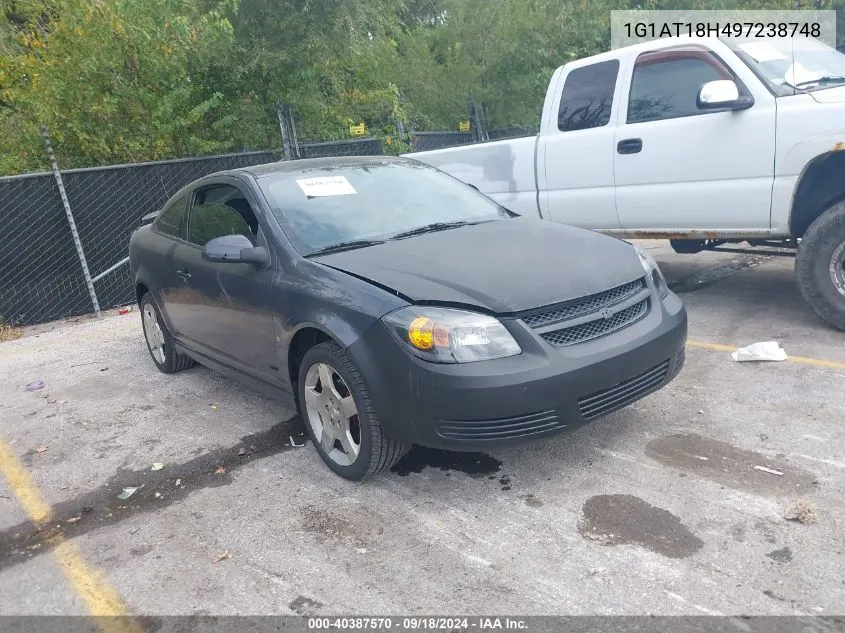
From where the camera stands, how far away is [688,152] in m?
5.52

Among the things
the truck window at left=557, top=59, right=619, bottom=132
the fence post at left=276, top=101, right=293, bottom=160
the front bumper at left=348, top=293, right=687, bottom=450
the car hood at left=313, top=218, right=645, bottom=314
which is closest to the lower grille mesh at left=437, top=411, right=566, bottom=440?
the front bumper at left=348, top=293, right=687, bottom=450

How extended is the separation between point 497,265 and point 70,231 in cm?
670

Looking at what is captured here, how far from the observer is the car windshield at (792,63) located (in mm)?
5230

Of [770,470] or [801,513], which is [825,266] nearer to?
[770,470]

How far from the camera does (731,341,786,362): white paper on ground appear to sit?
15.9 feet

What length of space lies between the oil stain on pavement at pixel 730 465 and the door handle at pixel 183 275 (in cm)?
319

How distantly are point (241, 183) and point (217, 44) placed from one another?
590 centimetres

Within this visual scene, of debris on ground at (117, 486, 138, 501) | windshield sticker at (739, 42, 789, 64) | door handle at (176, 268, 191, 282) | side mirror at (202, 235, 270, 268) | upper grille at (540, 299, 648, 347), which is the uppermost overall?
windshield sticker at (739, 42, 789, 64)

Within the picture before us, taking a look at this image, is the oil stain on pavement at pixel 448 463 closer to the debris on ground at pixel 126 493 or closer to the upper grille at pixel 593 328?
the upper grille at pixel 593 328

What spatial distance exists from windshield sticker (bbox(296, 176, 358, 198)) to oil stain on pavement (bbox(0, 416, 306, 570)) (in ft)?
4.88

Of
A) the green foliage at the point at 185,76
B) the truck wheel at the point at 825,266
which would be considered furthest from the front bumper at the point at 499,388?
the green foliage at the point at 185,76

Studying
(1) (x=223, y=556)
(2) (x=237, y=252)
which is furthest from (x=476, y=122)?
(1) (x=223, y=556)

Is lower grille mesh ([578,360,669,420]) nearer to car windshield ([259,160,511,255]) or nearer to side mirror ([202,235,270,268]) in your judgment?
car windshield ([259,160,511,255])

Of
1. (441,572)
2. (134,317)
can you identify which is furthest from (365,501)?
(134,317)
